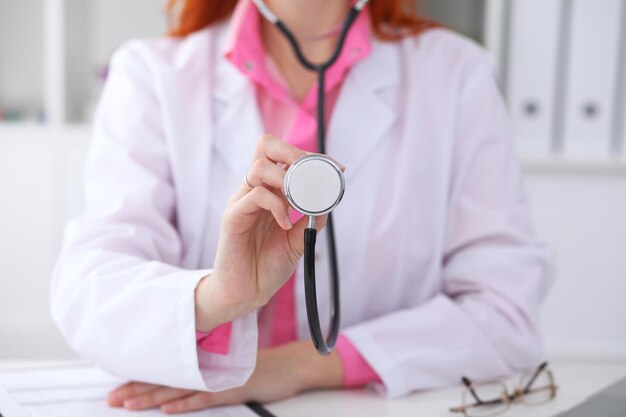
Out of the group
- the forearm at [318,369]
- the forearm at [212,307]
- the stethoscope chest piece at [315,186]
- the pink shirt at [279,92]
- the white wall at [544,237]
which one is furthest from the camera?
Answer: the white wall at [544,237]

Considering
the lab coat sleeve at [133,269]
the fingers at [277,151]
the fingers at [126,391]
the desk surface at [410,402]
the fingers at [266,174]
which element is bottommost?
the desk surface at [410,402]

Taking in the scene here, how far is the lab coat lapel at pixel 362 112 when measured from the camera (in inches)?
39.8

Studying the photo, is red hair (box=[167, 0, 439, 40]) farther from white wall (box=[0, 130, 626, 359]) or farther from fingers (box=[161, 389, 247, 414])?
white wall (box=[0, 130, 626, 359])

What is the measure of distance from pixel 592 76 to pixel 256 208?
1.43 m

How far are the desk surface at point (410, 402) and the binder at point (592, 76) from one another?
106cm

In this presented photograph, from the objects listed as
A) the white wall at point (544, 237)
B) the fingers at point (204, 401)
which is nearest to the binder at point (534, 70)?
the white wall at point (544, 237)

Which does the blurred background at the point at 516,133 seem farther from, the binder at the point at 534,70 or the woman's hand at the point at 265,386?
the woman's hand at the point at 265,386

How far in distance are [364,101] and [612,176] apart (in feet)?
3.73

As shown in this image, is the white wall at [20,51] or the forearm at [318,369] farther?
the white wall at [20,51]

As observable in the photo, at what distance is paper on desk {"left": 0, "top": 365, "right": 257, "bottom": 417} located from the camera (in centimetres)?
71

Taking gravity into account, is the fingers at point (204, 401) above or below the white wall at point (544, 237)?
above

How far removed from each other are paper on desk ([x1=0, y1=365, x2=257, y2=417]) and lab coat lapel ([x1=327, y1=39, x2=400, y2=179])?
38 centimetres

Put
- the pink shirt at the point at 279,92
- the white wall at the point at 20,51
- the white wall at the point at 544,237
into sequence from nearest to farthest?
the pink shirt at the point at 279,92, the white wall at the point at 544,237, the white wall at the point at 20,51

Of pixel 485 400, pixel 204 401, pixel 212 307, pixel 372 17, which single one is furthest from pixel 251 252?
pixel 372 17
